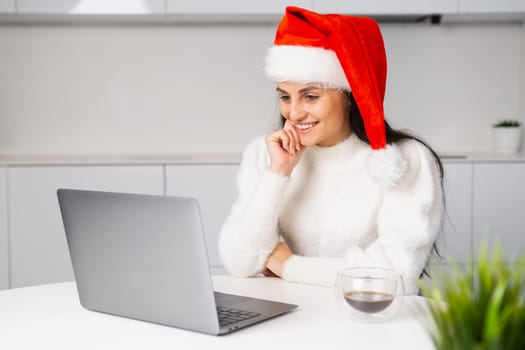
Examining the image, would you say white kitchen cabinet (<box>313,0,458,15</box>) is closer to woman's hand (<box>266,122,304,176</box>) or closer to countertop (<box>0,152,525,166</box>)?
countertop (<box>0,152,525,166</box>)

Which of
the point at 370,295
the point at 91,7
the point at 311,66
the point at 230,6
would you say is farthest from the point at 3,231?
the point at 370,295

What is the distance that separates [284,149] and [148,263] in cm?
81

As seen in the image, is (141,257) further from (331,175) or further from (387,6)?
(387,6)

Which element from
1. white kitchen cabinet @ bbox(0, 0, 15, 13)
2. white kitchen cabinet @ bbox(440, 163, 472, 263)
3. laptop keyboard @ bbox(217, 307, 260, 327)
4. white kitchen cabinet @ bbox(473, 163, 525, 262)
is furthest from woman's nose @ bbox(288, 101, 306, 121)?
white kitchen cabinet @ bbox(0, 0, 15, 13)

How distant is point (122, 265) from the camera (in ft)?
4.27

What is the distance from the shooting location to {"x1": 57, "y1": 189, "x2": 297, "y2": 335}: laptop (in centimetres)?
119

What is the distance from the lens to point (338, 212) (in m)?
2.01

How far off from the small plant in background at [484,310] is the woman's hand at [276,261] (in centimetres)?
111

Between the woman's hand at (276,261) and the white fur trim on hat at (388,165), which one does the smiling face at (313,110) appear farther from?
the woman's hand at (276,261)

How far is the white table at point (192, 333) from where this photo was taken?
46.4 inches

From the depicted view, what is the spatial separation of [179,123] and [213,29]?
1.72ft

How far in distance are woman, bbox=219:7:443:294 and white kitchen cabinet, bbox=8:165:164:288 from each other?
1265mm

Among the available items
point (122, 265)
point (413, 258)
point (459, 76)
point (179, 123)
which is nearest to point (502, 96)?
point (459, 76)

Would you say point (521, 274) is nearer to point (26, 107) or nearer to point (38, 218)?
point (38, 218)
